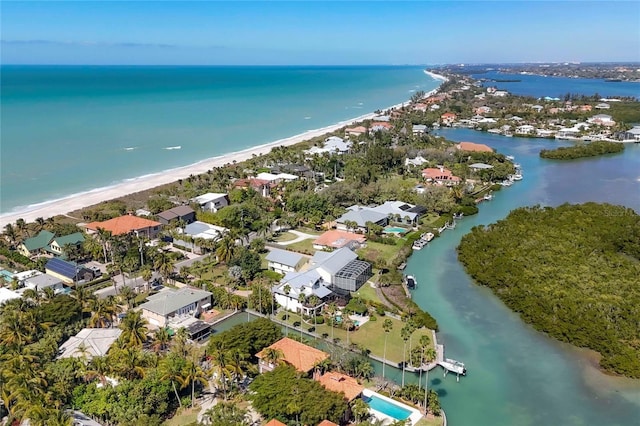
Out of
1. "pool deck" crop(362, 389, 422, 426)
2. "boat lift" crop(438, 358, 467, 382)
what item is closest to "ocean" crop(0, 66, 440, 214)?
"pool deck" crop(362, 389, 422, 426)

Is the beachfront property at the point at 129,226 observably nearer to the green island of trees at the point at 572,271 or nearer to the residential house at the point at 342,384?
the residential house at the point at 342,384

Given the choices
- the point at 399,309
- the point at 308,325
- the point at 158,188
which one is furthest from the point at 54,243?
the point at 399,309

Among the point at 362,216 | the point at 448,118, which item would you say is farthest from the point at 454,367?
the point at 448,118

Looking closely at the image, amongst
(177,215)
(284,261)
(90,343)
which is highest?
(90,343)

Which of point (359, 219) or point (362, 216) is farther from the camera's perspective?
point (362, 216)

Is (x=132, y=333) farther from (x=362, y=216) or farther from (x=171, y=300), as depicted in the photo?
(x=362, y=216)

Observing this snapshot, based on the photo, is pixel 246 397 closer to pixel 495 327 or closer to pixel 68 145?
pixel 495 327
